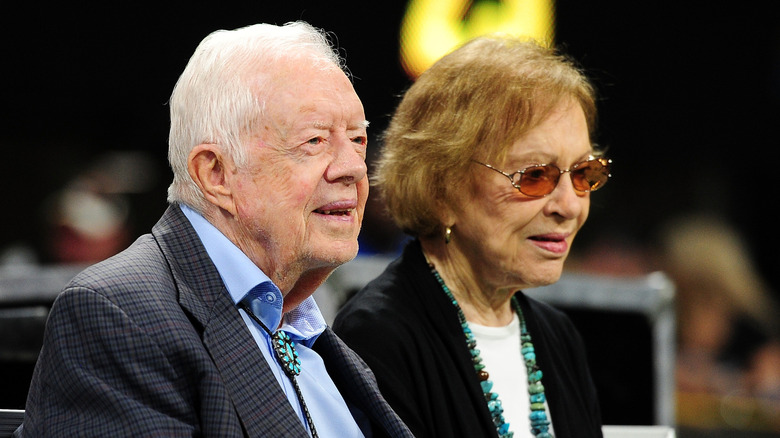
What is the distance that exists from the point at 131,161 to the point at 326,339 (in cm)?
472

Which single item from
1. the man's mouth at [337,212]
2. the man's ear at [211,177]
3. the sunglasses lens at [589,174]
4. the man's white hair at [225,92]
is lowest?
the sunglasses lens at [589,174]

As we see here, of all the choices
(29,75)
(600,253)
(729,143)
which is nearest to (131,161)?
(29,75)

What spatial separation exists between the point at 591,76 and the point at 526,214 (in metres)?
4.40

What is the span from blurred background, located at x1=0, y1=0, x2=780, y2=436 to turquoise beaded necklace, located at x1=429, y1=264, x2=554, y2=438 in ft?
9.51

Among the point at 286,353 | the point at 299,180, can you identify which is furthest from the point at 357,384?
the point at 299,180

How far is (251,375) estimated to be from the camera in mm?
1517

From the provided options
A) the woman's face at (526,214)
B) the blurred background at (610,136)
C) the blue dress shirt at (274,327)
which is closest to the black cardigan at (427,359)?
the woman's face at (526,214)

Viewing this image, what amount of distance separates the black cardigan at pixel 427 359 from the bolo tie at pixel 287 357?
1.32 feet

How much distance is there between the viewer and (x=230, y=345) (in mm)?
1527

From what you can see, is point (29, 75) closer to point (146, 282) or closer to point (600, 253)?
point (600, 253)

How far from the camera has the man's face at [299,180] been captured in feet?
5.39

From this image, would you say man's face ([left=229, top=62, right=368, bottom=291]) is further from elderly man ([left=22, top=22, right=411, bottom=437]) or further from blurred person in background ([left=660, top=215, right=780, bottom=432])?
blurred person in background ([left=660, top=215, right=780, bottom=432])

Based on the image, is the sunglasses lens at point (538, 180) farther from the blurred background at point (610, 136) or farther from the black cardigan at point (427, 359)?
the blurred background at point (610, 136)

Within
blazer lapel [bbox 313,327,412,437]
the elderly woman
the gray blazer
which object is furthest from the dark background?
the gray blazer
